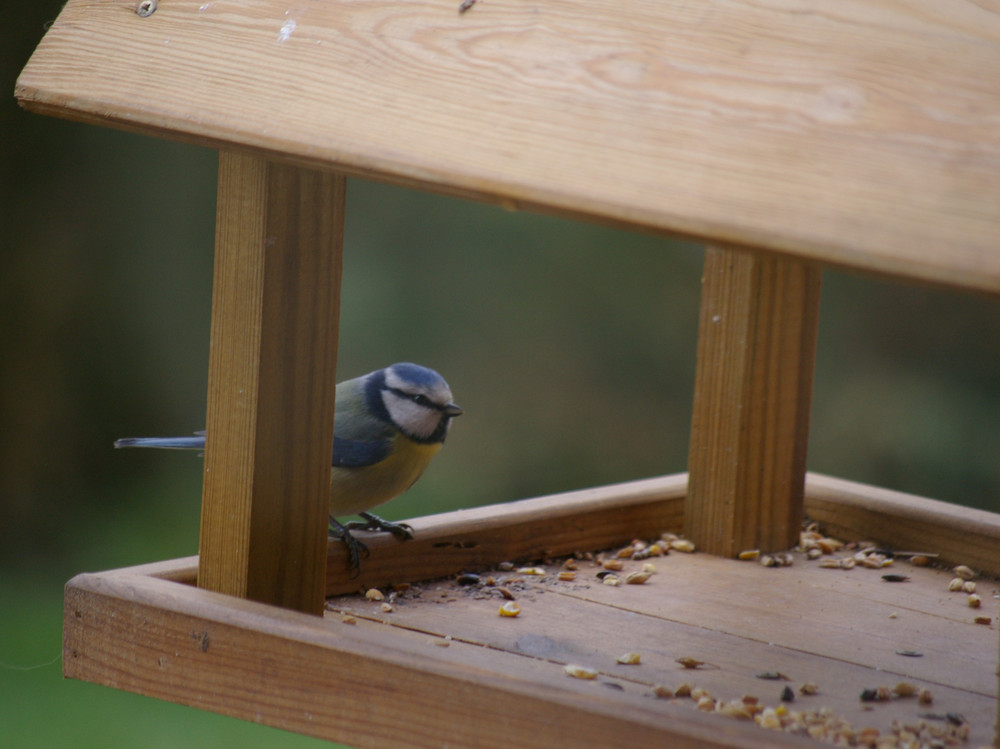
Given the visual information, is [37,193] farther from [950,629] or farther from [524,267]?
[950,629]

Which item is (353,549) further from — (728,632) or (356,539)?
(728,632)

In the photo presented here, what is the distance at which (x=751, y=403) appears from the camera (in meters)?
2.21

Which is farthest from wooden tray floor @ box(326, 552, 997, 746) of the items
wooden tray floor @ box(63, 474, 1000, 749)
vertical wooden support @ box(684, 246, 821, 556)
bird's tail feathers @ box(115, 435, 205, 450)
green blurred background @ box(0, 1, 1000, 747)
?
green blurred background @ box(0, 1, 1000, 747)

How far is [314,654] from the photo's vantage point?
136cm

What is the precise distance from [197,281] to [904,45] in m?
4.15

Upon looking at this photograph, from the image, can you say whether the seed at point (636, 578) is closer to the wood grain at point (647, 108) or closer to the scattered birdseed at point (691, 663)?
the scattered birdseed at point (691, 663)

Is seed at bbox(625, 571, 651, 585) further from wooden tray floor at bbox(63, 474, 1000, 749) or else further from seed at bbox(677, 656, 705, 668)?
seed at bbox(677, 656, 705, 668)

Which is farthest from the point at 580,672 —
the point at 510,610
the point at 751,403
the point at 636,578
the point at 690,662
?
the point at 751,403

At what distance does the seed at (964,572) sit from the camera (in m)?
2.07

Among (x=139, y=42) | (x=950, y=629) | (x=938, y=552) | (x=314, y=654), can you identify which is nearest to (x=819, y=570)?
(x=938, y=552)

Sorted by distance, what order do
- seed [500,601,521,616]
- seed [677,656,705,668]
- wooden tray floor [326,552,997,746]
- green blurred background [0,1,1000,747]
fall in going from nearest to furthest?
wooden tray floor [326,552,997,746] → seed [677,656,705,668] → seed [500,601,521,616] → green blurred background [0,1,1000,747]

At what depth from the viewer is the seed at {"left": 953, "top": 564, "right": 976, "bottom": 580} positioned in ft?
6.79

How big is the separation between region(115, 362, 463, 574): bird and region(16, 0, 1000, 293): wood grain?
1010mm

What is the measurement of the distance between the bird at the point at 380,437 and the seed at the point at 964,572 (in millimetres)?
971
